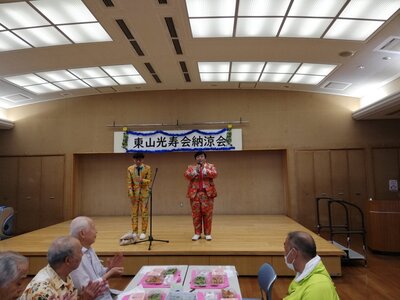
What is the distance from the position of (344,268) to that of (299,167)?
3223 mm

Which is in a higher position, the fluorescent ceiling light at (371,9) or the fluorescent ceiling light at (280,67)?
the fluorescent ceiling light at (280,67)

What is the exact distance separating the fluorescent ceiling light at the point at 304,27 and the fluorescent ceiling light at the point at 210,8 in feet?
2.76

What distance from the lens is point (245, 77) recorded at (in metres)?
6.50

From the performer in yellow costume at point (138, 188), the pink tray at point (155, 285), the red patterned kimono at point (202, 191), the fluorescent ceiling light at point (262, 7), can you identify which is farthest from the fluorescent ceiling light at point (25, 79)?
the pink tray at point (155, 285)

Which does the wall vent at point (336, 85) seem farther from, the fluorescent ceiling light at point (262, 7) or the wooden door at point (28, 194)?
the wooden door at point (28, 194)

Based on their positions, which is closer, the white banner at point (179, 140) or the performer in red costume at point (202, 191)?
the performer in red costume at point (202, 191)

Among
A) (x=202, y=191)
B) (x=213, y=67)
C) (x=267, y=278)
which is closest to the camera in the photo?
(x=267, y=278)

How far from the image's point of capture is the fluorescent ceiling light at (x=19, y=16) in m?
3.54

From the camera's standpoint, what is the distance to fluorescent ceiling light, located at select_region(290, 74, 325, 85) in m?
6.15

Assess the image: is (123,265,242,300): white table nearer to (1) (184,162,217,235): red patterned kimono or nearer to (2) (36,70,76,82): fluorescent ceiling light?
(1) (184,162,217,235): red patterned kimono

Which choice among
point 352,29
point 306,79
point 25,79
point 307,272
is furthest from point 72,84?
point 307,272

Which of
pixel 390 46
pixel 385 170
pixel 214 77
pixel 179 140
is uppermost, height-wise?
pixel 214 77

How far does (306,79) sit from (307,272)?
563 centimetres

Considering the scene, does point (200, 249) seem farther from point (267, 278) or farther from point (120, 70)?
point (120, 70)
